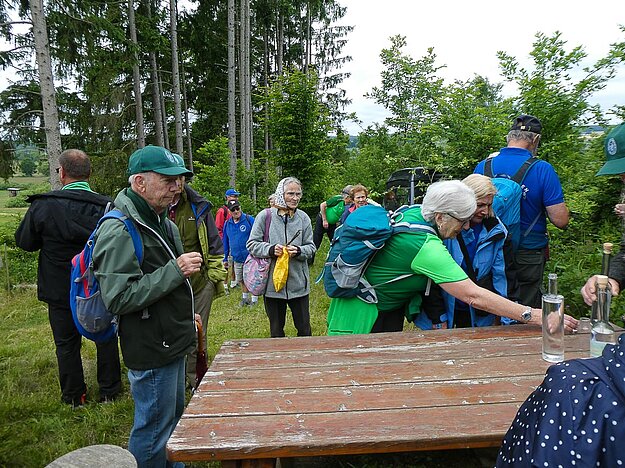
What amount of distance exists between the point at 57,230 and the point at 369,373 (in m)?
2.95

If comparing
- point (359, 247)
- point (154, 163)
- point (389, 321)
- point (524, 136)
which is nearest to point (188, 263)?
point (154, 163)

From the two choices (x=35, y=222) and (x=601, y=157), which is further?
(x=601, y=157)

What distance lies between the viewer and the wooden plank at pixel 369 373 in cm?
204

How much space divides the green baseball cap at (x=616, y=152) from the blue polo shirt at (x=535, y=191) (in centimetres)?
99

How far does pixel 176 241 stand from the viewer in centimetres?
276

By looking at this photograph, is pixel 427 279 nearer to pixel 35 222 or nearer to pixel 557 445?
pixel 557 445

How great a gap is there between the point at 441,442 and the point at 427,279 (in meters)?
1.20

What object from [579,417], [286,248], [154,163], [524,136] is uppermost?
[524,136]

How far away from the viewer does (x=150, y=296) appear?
211 cm

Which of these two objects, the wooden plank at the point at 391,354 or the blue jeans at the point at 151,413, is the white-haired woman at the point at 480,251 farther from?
the blue jeans at the point at 151,413

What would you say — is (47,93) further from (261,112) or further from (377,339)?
(261,112)

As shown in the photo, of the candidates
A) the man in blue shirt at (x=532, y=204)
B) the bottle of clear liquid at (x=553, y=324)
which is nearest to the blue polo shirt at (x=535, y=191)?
the man in blue shirt at (x=532, y=204)

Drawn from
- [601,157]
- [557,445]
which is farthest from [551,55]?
[557,445]

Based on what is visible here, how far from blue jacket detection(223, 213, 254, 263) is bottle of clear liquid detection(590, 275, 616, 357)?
625 centimetres
